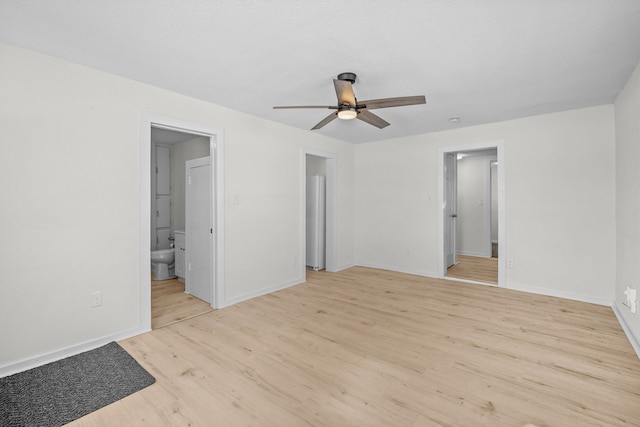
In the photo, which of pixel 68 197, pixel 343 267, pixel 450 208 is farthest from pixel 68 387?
pixel 450 208

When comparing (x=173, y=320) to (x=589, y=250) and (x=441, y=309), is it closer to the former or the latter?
(x=441, y=309)

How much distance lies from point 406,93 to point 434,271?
299 centimetres

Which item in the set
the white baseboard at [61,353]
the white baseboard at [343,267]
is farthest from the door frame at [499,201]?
the white baseboard at [61,353]

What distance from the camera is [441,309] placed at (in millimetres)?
3373

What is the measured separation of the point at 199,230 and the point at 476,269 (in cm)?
470

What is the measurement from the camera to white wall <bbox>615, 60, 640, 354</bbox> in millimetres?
2498

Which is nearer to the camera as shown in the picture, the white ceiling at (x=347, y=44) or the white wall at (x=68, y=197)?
the white ceiling at (x=347, y=44)

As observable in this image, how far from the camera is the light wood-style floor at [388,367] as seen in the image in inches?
66.6

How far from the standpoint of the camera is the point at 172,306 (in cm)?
345

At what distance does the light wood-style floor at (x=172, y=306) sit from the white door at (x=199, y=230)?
115mm

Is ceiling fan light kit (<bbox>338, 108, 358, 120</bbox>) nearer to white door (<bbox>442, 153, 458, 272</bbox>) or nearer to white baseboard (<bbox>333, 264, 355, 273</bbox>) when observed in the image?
white door (<bbox>442, 153, 458, 272</bbox>)

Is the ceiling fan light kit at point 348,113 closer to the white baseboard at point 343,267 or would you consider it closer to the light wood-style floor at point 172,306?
the light wood-style floor at point 172,306

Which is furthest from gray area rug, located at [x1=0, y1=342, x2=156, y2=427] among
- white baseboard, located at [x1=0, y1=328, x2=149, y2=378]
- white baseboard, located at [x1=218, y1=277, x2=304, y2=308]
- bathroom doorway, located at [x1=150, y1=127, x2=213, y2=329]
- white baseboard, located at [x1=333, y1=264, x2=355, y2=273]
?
white baseboard, located at [x1=333, y1=264, x2=355, y2=273]

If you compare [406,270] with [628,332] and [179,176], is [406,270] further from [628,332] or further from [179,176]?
[179,176]
